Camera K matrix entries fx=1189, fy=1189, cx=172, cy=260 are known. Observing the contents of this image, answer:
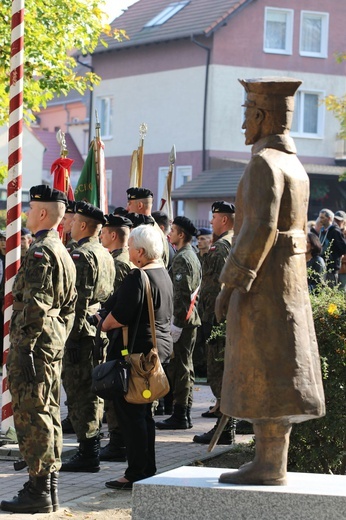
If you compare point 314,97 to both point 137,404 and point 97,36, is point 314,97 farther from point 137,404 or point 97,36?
point 137,404

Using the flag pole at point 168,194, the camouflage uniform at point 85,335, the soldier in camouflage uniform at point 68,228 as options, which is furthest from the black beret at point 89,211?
the flag pole at point 168,194

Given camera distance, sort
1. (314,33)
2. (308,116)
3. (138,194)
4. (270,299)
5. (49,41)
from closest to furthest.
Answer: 1. (270,299)
2. (138,194)
3. (49,41)
4. (314,33)
5. (308,116)

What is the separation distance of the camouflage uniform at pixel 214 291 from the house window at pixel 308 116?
35.1 metres

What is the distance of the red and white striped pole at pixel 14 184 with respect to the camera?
11.1 meters

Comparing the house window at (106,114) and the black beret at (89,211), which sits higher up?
the house window at (106,114)

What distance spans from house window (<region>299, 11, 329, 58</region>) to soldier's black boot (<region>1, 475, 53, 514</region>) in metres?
40.3

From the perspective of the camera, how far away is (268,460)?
6.81 metres

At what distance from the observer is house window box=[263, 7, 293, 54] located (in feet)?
152

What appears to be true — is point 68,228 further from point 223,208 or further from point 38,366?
point 38,366

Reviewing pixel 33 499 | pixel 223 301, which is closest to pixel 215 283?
pixel 33 499

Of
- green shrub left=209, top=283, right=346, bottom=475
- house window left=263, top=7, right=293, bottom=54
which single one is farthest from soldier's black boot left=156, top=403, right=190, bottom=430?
house window left=263, top=7, right=293, bottom=54

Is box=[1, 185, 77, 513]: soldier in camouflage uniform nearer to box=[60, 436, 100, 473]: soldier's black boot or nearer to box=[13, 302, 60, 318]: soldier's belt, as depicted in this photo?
box=[13, 302, 60, 318]: soldier's belt

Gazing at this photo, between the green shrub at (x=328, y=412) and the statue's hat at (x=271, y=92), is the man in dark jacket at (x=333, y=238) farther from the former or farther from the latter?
the statue's hat at (x=271, y=92)

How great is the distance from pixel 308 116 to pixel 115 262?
3734cm
